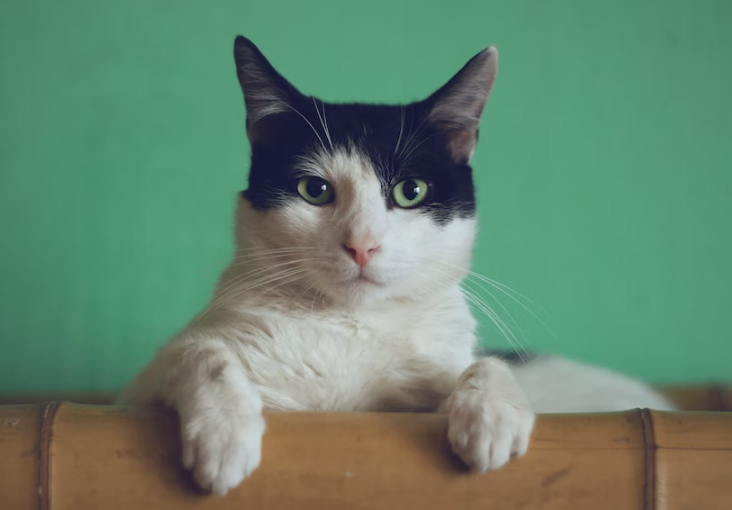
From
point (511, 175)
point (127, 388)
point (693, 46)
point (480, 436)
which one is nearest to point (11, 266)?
point (127, 388)

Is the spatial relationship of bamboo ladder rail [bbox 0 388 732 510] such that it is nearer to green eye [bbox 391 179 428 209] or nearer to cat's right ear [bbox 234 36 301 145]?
green eye [bbox 391 179 428 209]

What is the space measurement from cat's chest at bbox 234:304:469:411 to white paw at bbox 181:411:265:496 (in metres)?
0.25

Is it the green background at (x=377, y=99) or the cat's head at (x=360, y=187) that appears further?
the green background at (x=377, y=99)

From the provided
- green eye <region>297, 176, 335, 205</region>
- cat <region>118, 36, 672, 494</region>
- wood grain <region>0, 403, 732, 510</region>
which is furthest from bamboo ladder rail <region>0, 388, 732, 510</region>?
green eye <region>297, 176, 335, 205</region>

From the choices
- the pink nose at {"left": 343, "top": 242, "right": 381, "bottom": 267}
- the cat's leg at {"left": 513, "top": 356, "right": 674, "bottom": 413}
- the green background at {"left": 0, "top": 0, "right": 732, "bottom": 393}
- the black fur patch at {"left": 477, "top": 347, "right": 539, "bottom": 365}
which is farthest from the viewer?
the green background at {"left": 0, "top": 0, "right": 732, "bottom": 393}

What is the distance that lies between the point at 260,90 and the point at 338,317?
0.47 m

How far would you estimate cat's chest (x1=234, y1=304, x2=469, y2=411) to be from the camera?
113cm

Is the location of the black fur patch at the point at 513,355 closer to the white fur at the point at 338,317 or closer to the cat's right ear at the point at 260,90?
the white fur at the point at 338,317

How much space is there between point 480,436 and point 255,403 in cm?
31

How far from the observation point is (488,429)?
0.86 m

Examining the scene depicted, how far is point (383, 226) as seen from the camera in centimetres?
112

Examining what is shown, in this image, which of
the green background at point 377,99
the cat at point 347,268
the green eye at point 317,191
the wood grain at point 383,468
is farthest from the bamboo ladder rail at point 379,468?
the green background at point 377,99

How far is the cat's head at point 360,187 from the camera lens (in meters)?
1.14

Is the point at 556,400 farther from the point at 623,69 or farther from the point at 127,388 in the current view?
the point at 623,69
